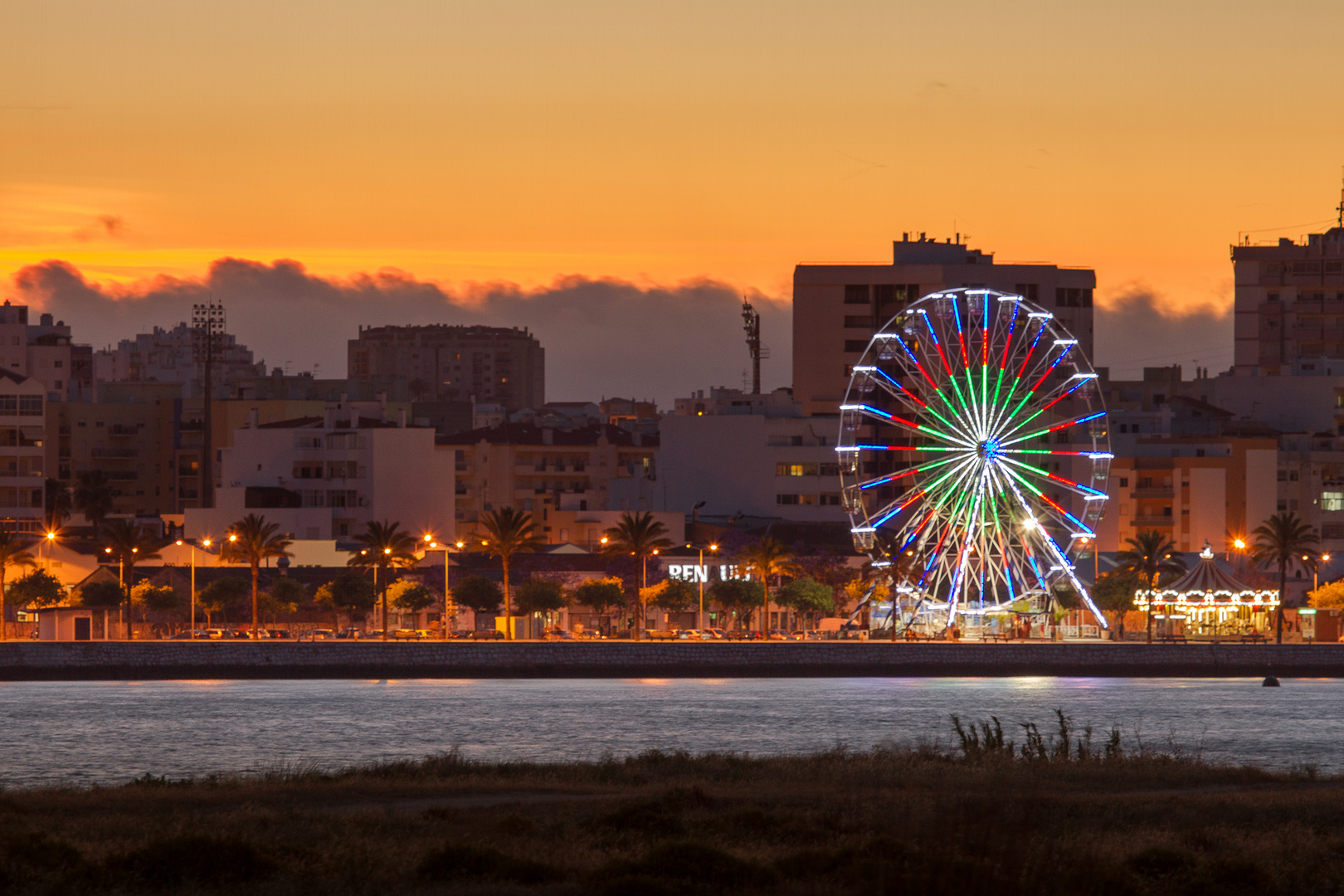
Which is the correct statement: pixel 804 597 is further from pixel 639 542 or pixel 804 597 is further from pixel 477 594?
pixel 477 594

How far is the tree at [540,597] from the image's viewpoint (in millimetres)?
112375

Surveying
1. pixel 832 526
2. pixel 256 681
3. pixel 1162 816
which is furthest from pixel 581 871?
pixel 832 526

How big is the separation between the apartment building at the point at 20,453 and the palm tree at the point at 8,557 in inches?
Result: 1089

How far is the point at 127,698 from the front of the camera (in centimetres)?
8831

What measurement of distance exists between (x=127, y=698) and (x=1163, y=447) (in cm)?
8643

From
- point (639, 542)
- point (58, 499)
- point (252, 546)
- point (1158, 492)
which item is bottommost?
point (252, 546)

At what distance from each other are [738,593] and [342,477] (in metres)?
41.9

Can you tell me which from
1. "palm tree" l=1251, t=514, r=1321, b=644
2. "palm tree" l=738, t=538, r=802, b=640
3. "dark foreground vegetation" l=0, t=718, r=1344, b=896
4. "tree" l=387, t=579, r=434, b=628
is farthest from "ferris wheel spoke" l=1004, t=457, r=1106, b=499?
"dark foreground vegetation" l=0, t=718, r=1344, b=896

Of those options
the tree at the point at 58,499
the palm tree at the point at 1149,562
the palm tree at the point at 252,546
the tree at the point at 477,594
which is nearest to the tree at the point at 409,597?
the tree at the point at 477,594

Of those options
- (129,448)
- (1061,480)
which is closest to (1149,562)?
(1061,480)

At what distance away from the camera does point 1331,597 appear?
373 ft

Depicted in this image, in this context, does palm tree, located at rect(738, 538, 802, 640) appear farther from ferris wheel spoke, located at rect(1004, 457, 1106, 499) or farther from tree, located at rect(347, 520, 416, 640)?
ferris wheel spoke, located at rect(1004, 457, 1106, 499)

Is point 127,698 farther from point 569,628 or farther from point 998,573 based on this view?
point 998,573

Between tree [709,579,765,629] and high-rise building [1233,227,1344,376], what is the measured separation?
8571 centimetres
